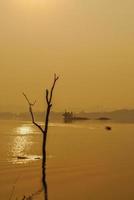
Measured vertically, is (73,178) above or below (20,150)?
above

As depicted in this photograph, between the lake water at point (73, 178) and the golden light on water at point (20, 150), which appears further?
the golden light on water at point (20, 150)

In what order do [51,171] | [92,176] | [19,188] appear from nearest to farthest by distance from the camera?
[19,188] → [92,176] → [51,171]

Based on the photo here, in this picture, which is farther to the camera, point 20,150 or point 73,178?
point 20,150

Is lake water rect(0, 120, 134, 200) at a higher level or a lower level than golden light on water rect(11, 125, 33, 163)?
higher

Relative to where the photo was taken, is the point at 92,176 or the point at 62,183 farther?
the point at 92,176

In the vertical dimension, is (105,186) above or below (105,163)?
above

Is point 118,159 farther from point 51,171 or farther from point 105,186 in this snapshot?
point 105,186

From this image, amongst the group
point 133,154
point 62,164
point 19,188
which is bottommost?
point 133,154

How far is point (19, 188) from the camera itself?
33.0 metres

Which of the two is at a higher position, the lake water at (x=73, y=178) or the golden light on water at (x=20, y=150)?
the lake water at (x=73, y=178)

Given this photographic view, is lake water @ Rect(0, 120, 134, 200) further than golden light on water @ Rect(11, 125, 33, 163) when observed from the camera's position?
No

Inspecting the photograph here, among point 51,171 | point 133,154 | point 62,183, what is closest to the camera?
point 62,183

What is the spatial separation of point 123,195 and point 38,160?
82.0 feet

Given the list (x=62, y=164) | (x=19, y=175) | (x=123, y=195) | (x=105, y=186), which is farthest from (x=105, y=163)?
(x=123, y=195)
